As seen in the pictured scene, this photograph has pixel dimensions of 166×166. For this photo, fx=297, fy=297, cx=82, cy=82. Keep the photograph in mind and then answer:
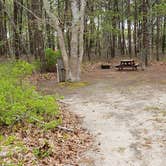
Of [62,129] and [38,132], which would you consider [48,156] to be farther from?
[62,129]

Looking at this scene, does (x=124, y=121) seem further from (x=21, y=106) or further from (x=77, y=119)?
(x=21, y=106)

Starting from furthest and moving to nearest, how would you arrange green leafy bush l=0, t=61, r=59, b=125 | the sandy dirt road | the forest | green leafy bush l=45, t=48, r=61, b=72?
green leafy bush l=45, t=48, r=61, b=72 < green leafy bush l=0, t=61, r=59, b=125 < the sandy dirt road < the forest

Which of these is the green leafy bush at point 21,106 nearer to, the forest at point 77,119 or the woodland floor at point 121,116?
the forest at point 77,119

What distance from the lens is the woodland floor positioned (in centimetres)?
567

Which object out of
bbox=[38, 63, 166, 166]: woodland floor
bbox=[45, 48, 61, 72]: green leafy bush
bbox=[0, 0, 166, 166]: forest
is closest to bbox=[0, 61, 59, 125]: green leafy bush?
bbox=[0, 0, 166, 166]: forest

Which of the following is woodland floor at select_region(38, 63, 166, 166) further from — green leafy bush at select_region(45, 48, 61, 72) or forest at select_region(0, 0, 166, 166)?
green leafy bush at select_region(45, 48, 61, 72)

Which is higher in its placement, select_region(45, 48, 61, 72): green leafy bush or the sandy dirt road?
select_region(45, 48, 61, 72): green leafy bush

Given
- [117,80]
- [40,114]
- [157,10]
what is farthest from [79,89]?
[157,10]

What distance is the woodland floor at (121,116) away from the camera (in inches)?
223

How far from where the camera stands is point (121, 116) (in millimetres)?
8242

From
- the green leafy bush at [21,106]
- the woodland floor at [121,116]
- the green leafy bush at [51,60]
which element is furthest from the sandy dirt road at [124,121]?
the green leafy bush at [51,60]

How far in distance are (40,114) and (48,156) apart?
1.82 m

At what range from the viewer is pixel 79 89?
1258 centimetres

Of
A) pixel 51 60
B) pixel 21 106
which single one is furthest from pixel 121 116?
pixel 51 60
